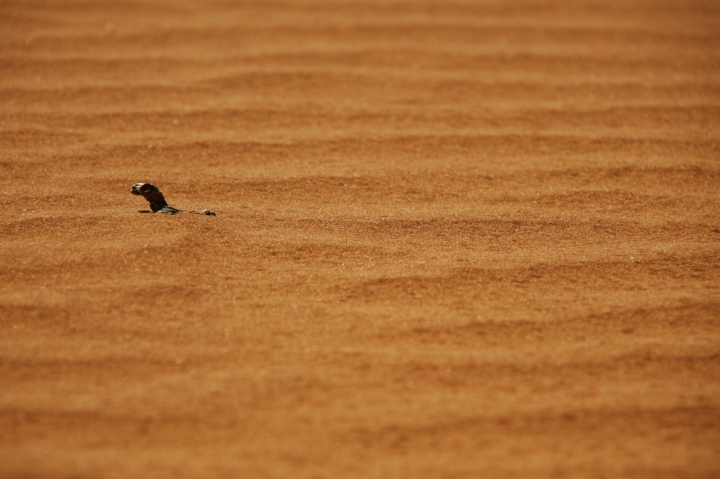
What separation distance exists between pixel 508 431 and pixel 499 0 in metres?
2.80

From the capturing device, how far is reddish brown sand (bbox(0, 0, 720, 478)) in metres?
1.32

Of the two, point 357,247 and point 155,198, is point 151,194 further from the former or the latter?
point 357,247

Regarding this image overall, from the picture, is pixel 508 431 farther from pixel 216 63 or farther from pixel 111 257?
pixel 216 63

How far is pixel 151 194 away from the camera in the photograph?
1.94 m

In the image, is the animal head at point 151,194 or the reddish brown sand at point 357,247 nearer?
the reddish brown sand at point 357,247

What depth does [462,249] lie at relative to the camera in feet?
6.21

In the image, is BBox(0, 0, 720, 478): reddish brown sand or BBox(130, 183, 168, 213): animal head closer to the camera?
BBox(0, 0, 720, 478): reddish brown sand

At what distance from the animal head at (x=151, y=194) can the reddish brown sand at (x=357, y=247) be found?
0.19 ft

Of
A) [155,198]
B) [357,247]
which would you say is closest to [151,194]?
[155,198]

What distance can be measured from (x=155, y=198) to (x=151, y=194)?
0.02 meters

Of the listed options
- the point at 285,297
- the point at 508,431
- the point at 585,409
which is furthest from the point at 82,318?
the point at 585,409

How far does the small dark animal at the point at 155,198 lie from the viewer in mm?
1921

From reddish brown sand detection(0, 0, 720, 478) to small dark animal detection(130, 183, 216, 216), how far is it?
5cm

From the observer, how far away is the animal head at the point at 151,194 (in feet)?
6.30
